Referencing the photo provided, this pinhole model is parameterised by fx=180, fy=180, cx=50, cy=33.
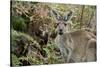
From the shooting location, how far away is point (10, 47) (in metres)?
1.90

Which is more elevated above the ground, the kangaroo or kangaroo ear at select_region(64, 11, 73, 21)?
kangaroo ear at select_region(64, 11, 73, 21)

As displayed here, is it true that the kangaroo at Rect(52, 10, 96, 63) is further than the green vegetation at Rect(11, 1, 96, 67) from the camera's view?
Yes

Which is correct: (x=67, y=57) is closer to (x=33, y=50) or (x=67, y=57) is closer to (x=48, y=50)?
(x=48, y=50)

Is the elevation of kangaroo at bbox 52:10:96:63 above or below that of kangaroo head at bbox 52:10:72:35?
below

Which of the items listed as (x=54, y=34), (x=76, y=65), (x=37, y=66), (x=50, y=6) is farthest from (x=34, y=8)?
(x=76, y=65)

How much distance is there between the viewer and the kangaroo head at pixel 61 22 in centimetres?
204

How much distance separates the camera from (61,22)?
2049 mm

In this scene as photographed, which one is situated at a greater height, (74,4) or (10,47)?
(74,4)

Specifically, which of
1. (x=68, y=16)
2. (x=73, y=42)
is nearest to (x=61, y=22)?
(x=68, y=16)

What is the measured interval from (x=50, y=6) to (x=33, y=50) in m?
0.52

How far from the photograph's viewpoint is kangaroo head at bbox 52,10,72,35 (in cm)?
204

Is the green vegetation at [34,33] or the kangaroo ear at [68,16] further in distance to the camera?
the kangaroo ear at [68,16]

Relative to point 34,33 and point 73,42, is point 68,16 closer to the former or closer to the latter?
point 73,42

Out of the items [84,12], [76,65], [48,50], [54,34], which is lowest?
[76,65]
